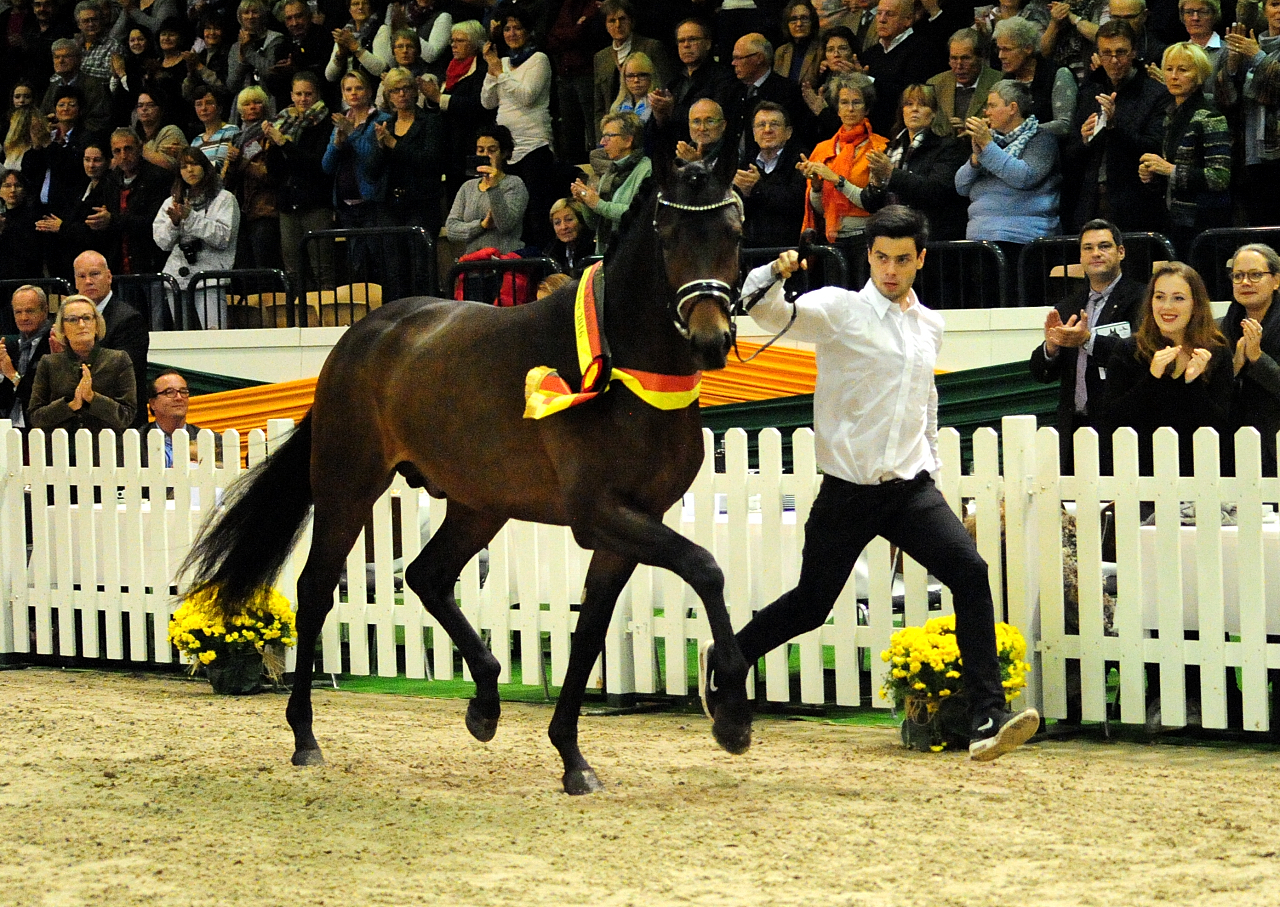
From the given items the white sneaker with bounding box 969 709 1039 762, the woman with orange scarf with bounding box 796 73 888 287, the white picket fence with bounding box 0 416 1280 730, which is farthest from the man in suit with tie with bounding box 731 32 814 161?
the white sneaker with bounding box 969 709 1039 762

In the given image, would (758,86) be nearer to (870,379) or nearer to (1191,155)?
(1191,155)

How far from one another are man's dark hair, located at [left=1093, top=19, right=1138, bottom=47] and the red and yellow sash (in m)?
5.81

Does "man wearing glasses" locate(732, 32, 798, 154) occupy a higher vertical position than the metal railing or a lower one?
higher

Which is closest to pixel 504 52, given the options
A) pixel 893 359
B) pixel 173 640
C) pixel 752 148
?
pixel 752 148

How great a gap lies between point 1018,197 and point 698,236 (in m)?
5.85

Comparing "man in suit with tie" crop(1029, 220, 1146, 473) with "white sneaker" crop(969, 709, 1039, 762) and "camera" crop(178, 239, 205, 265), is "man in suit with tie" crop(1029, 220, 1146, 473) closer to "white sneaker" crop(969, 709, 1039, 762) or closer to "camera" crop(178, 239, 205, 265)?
"white sneaker" crop(969, 709, 1039, 762)

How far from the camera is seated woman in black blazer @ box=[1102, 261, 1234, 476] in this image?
6887mm

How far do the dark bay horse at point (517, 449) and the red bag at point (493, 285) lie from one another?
465 cm

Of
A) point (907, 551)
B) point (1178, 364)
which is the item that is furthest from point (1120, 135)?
point (907, 551)

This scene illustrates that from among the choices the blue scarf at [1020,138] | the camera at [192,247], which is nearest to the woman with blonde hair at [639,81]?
the blue scarf at [1020,138]

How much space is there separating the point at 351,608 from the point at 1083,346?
3.85 meters

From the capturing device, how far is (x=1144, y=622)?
21.9 ft

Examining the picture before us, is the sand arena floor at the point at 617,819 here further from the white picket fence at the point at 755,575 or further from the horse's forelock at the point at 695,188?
the horse's forelock at the point at 695,188

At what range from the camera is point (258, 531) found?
7.19m
